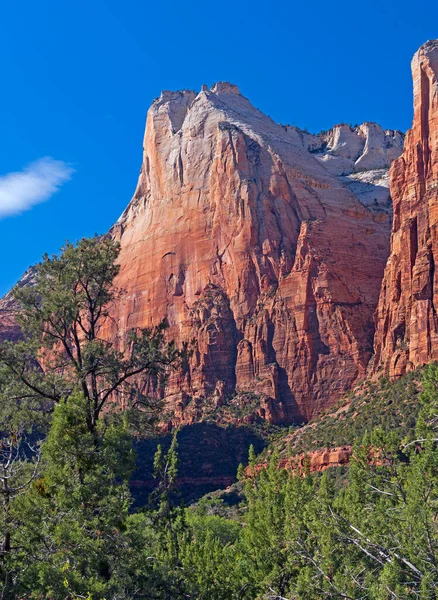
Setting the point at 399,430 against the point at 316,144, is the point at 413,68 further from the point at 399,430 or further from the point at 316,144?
the point at 316,144

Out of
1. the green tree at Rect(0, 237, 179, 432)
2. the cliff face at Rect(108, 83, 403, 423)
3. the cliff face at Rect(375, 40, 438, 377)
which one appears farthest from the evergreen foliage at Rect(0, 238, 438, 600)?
the cliff face at Rect(108, 83, 403, 423)

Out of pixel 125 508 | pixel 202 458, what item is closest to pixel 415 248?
pixel 202 458

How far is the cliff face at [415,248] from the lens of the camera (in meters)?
72.6

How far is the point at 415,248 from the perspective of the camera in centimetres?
7994

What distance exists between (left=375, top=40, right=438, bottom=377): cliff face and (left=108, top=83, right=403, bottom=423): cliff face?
9072 mm

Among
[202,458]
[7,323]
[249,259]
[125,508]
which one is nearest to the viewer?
[125,508]

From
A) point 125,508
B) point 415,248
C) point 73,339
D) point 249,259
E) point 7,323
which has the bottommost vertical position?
point 125,508

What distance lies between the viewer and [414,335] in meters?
72.2

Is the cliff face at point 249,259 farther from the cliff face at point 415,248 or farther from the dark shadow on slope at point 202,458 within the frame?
the cliff face at point 415,248

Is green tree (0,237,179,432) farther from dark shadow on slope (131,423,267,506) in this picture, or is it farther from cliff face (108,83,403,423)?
cliff face (108,83,403,423)

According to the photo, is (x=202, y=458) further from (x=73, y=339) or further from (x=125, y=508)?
(x=125, y=508)

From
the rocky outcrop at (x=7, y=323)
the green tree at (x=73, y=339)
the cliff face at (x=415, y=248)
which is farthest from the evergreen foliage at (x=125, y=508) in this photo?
the rocky outcrop at (x=7, y=323)

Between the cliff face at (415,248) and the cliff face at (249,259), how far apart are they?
9072mm

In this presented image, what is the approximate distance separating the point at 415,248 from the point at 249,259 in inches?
1005
